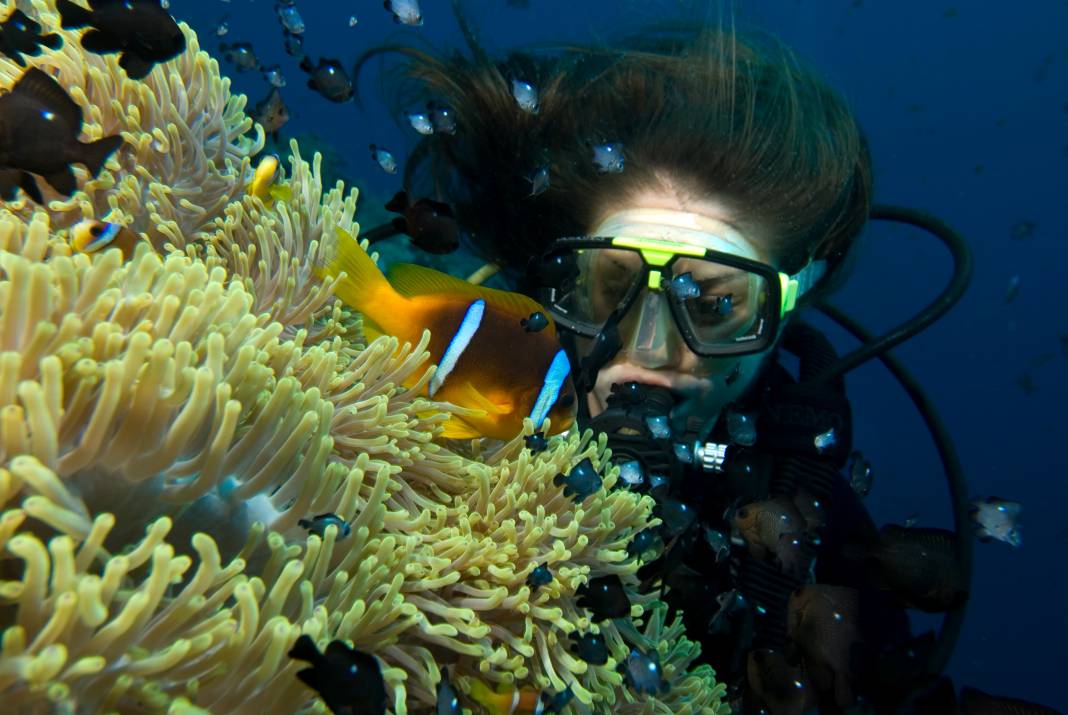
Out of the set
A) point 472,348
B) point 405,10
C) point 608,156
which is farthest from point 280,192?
point 405,10

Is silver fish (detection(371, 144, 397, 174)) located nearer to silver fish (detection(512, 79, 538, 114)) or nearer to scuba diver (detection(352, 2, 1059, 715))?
scuba diver (detection(352, 2, 1059, 715))

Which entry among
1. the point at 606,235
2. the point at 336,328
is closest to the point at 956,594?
the point at 606,235

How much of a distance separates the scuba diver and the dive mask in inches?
0.5

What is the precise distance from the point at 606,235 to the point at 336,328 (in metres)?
1.82

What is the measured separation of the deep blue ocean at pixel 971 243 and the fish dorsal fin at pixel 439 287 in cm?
3916

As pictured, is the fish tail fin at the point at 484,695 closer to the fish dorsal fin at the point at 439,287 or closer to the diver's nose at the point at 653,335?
the fish dorsal fin at the point at 439,287

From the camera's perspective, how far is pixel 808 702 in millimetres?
2312

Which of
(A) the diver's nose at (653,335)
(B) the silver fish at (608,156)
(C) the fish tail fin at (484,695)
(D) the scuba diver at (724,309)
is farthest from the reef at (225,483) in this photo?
(B) the silver fish at (608,156)

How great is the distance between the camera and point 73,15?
1.65m

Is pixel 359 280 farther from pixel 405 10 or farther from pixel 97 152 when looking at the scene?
pixel 405 10

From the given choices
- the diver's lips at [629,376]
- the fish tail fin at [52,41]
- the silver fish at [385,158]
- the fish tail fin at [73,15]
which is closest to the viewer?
the fish tail fin at [73,15]

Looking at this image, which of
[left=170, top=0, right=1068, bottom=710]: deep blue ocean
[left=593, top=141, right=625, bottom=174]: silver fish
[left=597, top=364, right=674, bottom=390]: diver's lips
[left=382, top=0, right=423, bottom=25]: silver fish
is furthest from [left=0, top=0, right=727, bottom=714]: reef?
[left=170, top=0, right=1068, bottom=710]: deep blue ocean

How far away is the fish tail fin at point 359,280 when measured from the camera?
5.12 ft

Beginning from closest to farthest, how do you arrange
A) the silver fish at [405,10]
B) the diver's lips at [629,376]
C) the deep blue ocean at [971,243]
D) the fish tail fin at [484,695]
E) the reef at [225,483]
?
1. the reef at [225,483]
2. the fish tail fin at [484,695]
3. the diver's lips at [629,376]
4. the silver fish at [405,10]
5. the deep blue ocean at [971,243]
